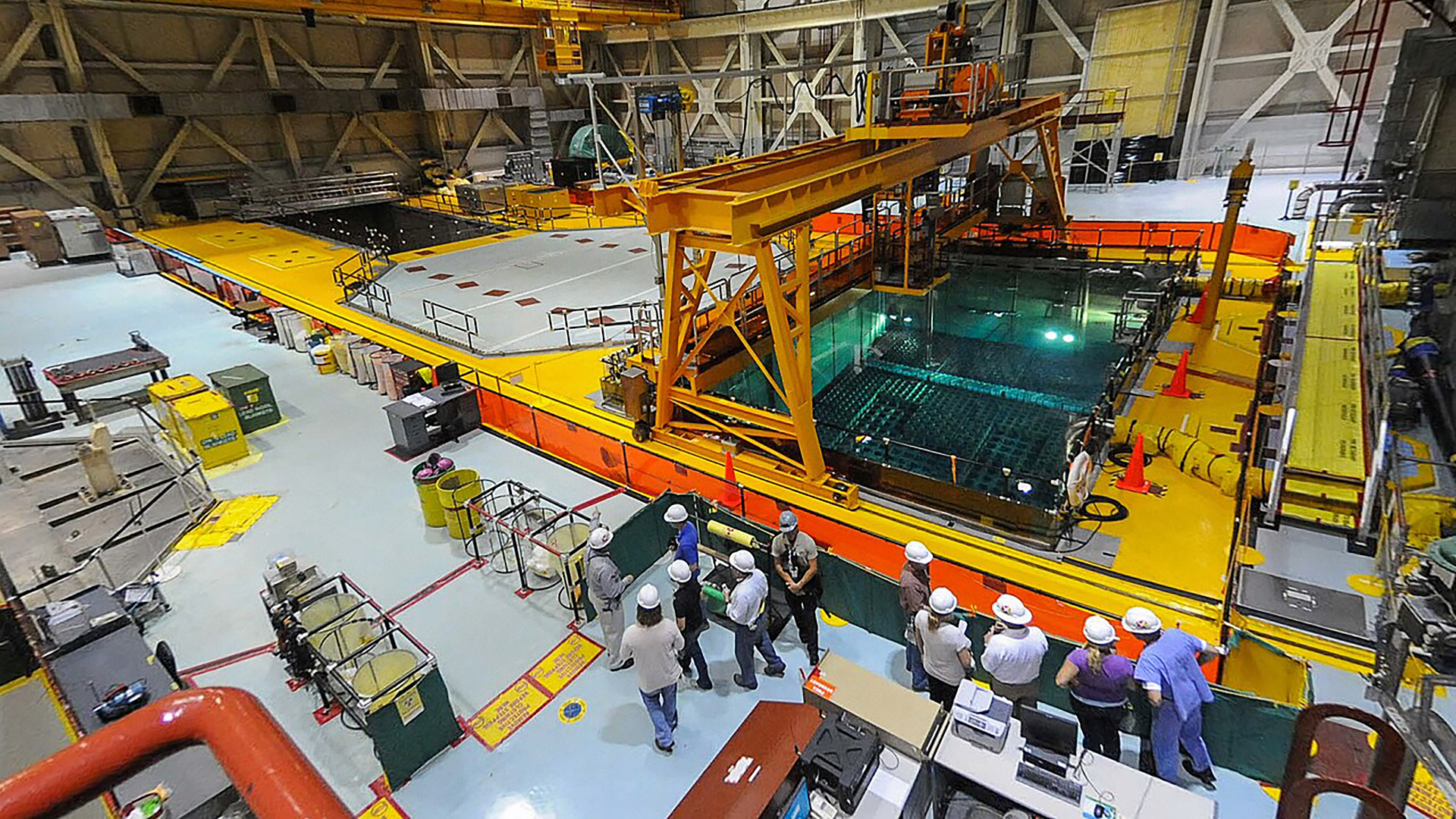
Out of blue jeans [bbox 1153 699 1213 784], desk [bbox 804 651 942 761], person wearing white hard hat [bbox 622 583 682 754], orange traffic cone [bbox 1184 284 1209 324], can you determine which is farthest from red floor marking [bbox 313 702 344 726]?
orange traffic cone [bbox 1184 284 1209 324]

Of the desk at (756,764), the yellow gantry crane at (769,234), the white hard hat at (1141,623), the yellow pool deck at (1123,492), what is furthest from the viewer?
the yellow gantry crane at (769,234)

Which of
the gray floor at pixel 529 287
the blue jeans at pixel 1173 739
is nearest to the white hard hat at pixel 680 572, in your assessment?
the blue jeans at pixel 1173 739

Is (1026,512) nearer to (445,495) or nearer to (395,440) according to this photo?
(445,495)

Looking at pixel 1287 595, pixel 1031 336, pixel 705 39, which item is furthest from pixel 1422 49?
pixel 705 39

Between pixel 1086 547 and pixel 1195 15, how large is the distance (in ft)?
71.2

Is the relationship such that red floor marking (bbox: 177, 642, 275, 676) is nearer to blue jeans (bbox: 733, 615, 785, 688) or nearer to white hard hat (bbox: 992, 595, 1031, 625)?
blue jeans (bbox: 733, 615, 785, 688)

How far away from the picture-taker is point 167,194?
28.2 metres

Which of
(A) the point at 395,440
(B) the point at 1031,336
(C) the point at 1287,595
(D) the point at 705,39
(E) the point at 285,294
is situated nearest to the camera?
(C) the point at 1287,595

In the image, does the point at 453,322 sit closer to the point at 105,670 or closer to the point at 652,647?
the point at 105,670

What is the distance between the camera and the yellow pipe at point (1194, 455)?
8625 millimetres

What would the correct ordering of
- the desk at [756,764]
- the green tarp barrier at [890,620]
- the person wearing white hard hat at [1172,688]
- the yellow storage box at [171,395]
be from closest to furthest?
the desk at [756,764], the person wearing white hard hat at [1172,688], the green tarp barrier at [890,620], the yellow storage box at [171,395]

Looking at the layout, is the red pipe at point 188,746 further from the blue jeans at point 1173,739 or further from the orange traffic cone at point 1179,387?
the orange traffic cone at point 1179,387

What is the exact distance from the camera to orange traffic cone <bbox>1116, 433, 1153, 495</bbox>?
29.0 ft

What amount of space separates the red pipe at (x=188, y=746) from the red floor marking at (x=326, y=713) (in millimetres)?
6373
